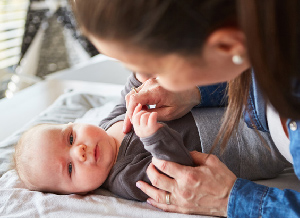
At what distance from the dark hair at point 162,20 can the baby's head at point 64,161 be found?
0.57 metres

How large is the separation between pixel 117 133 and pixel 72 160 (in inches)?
6.7

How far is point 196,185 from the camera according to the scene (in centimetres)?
84

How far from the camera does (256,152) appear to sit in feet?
3.32

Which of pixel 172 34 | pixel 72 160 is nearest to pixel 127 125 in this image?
pixel 72 160

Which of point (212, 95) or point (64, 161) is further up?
point (212, 95)

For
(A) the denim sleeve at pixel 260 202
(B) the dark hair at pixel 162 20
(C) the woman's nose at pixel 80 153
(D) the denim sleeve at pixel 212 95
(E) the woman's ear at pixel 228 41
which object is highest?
(B) the dark hair at pixel 162 20

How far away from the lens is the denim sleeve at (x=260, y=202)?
758 mm

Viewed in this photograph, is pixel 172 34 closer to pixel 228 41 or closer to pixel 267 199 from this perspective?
pixel 228 41

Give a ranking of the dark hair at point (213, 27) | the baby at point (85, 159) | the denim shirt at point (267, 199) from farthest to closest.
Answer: the baby at point (85, 159) → the denim shirt at point (267, 199) → the dark hair at point (213, 27)

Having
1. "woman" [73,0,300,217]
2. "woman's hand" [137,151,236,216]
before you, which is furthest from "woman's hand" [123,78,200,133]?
"woman" [73,0,300,217]

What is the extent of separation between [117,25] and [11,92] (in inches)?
63.1

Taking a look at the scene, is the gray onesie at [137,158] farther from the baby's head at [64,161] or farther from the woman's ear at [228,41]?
the woman's ear at [228,41]

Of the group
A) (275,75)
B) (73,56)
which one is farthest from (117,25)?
(73,56)

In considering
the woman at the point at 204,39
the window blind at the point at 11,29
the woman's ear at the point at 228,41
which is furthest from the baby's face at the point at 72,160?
the window blind at the point at 11,29
